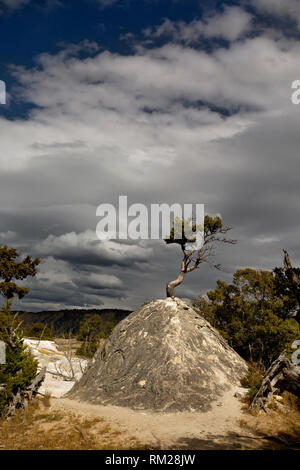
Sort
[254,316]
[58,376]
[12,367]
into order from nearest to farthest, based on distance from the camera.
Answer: [12,367]
[58,376]
[254,316]

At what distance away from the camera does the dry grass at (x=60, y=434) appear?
12617mm

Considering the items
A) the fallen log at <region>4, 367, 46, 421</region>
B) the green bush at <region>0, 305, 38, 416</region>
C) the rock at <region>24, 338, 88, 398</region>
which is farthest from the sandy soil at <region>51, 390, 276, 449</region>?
the rock at <region>24, 338, 88, 398</region>

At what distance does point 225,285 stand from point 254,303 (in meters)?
4.55

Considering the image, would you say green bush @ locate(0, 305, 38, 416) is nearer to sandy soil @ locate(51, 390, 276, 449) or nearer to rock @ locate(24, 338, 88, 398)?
rock @ locate(24, 338, 88, 398)

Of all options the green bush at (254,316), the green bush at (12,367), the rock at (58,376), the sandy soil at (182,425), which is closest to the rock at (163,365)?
the sandy soil at (182,425)

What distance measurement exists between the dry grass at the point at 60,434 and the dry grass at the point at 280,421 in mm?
5374

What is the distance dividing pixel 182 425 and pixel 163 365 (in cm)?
483

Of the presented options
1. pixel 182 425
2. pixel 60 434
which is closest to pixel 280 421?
pixel 182 425

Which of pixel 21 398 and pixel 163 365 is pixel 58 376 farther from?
pixel 163 365

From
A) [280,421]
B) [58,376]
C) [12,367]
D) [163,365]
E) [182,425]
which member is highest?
[12,367]

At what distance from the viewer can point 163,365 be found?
19562 millimetres

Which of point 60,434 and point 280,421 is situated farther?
point 280,421

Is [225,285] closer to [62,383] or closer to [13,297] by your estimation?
[62,383]

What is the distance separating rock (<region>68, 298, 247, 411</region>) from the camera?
1811 cm
